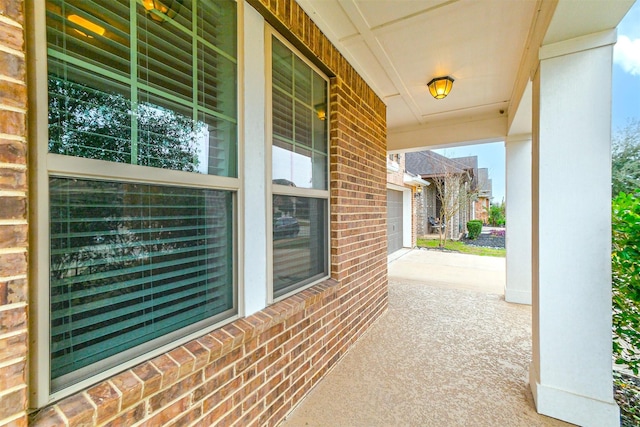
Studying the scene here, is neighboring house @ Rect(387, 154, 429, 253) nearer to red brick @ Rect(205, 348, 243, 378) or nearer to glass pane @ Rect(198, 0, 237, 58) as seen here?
glass pane @ Rect(198, 0, 237, 58)

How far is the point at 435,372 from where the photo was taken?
2525 millimetres

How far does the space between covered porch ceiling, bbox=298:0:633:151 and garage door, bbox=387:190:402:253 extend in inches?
187

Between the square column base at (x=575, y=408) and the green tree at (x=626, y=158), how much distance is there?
1667mm

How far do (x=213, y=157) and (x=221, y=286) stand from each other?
79 centimetres

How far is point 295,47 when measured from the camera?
7.41 ft

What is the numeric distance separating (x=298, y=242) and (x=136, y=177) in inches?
54.2

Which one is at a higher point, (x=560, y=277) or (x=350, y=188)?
(x=350, y=188)

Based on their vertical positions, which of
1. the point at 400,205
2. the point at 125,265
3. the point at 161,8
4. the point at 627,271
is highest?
the point at 161,8

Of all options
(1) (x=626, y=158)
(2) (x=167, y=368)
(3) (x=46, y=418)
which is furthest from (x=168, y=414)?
(1) (x=626, y=158)

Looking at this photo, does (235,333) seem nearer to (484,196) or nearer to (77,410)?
(77,410)

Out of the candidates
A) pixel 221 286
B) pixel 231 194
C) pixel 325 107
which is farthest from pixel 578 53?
pixel 221 286

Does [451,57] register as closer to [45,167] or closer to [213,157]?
[213,157]

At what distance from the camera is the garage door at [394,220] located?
8.71 metres

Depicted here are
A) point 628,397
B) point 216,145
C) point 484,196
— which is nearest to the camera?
point 216,145
